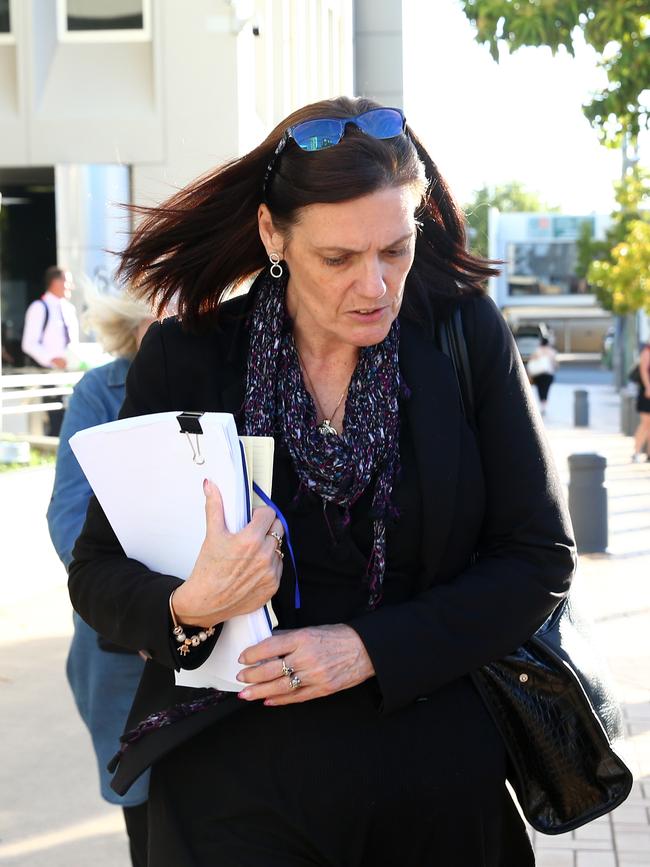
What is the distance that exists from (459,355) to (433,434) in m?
0.16

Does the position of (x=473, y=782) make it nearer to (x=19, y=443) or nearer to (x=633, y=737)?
(x=633, y=737)

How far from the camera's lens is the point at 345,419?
231cm

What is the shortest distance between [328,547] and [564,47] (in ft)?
28.8

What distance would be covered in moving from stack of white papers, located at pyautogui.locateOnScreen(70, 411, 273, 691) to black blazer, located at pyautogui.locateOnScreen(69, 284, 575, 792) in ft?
0.14

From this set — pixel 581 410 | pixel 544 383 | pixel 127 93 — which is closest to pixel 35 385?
pixel 127 93

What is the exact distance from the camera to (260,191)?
245 cm

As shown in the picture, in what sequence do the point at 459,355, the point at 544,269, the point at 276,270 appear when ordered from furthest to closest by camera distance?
the point at 544,269, the point at 276,270, the point at 459,355

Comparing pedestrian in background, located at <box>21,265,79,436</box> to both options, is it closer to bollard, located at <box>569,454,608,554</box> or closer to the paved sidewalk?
the paved sidewalk

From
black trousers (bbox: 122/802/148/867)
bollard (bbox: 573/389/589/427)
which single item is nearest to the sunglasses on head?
black trousers (bbox: 122/802/148/867)

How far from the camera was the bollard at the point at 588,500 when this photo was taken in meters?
11.0

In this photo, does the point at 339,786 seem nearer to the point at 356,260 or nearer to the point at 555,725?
the point at 555,725

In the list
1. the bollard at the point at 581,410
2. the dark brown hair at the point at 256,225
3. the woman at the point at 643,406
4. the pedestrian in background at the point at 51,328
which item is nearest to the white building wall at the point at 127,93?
the pedestrian in background at the point at 51,328

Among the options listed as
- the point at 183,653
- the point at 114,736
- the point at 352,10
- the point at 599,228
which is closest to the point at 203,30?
the point at 352,10

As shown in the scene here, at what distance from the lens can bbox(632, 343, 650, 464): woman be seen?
18625 mm
